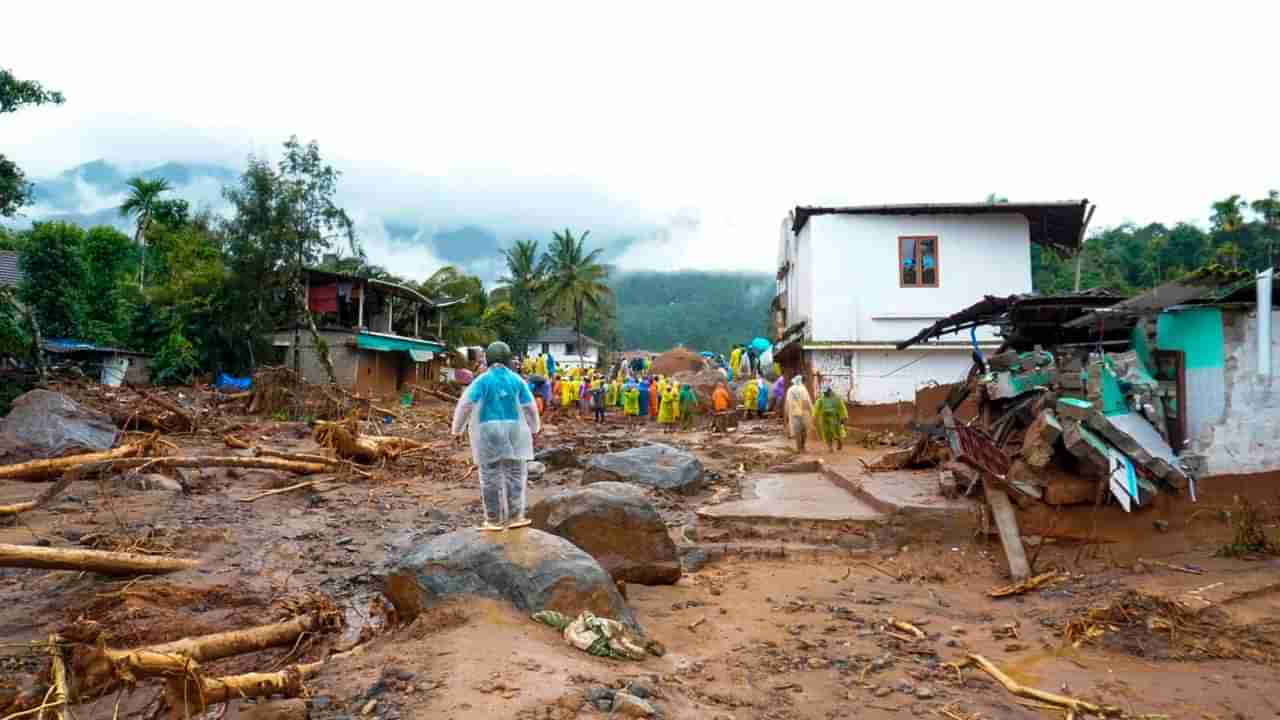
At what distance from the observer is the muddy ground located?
493 cm

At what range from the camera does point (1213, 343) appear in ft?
27.7

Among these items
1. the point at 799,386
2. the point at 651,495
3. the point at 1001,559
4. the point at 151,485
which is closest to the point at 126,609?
the point at 151,485

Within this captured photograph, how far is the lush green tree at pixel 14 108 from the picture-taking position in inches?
565

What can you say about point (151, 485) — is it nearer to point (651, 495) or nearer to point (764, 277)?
point (651, 495)

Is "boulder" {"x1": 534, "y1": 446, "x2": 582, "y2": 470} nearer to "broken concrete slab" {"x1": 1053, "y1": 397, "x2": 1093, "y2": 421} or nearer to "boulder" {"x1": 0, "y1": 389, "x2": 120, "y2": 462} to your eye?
"boulder" {"x1": 0, "y1": 389, "x2": 120, "y2": 462}

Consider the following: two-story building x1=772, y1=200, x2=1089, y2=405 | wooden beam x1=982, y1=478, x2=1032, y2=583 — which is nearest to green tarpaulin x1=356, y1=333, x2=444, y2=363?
two-story building x1=772, y1=200, x2=1089, y2=405

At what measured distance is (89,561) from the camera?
22.3 ft

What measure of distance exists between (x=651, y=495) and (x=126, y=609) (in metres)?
7.14

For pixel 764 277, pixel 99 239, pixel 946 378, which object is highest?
pixel 764 277

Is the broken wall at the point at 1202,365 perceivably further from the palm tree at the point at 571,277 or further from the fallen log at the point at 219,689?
the palm tree at the point at 571,277

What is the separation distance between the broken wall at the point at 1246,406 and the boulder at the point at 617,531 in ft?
19.5

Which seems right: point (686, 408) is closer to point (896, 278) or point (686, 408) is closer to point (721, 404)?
point (721, 404)

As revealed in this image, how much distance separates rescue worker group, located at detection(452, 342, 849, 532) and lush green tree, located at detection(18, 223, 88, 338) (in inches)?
635

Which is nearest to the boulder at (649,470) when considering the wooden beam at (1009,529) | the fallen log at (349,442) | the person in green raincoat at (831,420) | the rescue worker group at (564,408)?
the rescue worker group at (564,408)
